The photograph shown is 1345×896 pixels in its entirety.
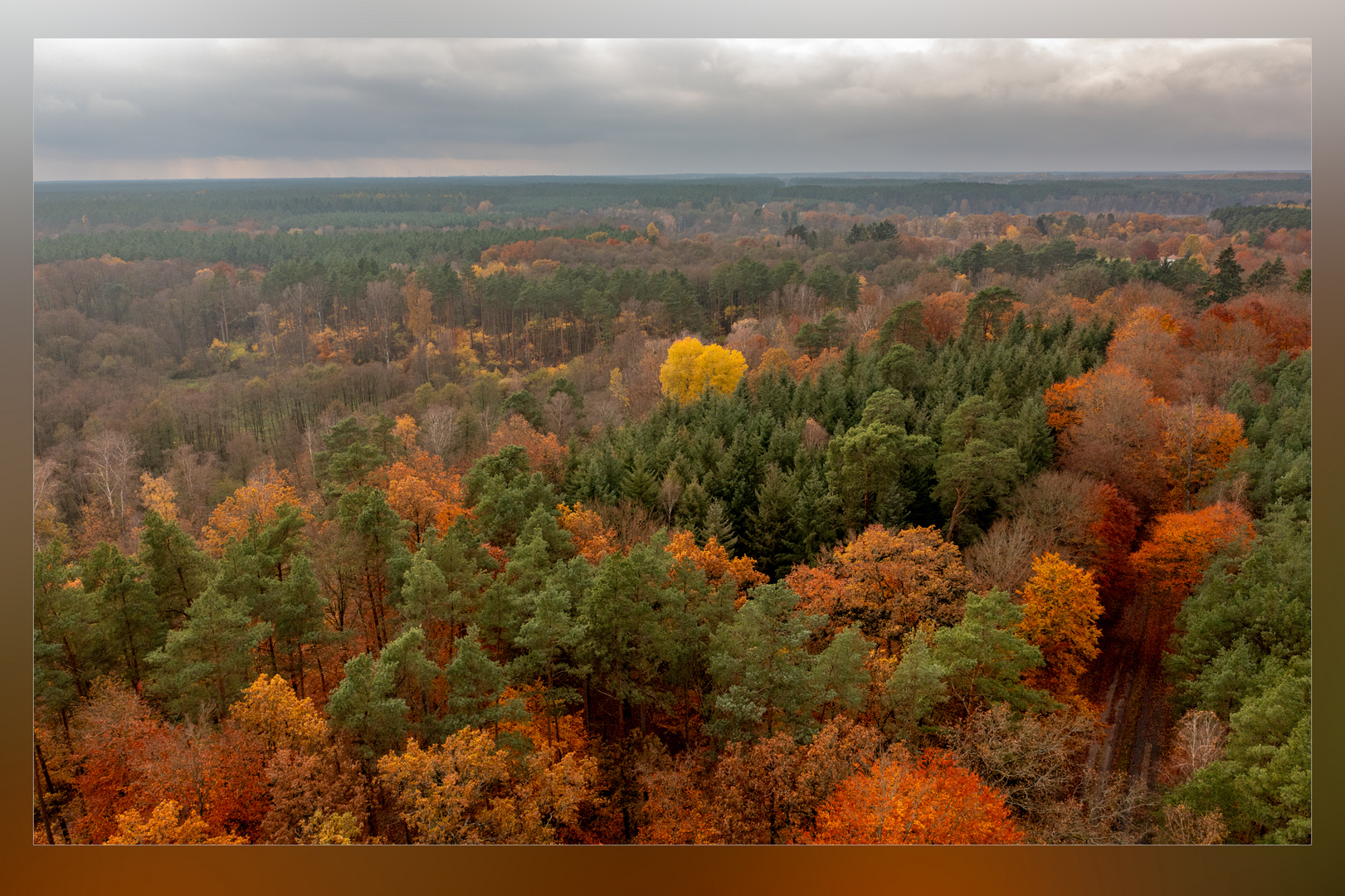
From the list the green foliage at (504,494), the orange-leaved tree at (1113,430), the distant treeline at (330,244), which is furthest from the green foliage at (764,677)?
the distant treeline at (330,244)

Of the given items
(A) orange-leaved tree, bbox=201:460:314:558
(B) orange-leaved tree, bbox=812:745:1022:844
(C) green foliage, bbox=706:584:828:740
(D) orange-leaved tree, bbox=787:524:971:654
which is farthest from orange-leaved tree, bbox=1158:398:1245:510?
(A) orange-leaved tree, bbox=201:460:314:558

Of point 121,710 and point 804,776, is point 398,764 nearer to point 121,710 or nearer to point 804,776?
point 121,710

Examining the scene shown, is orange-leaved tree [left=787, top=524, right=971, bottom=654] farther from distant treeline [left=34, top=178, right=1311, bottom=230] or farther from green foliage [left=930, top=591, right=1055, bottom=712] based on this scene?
distant treeline [left=34, top=178, right=1311, bottom=230]

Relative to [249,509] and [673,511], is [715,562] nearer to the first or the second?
[673,511]

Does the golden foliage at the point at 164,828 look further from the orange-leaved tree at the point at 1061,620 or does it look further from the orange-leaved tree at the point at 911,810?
the orange-leaved tree at the point at 1061,620

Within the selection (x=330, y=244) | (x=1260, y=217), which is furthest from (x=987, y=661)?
(x=330, y=244)

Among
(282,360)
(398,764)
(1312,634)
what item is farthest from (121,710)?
(1312,634)
